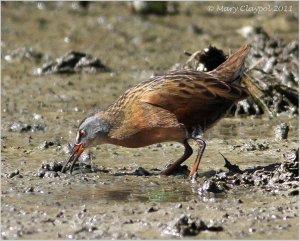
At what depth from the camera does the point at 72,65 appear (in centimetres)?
1432

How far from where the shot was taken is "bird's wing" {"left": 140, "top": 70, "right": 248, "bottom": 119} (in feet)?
28.8

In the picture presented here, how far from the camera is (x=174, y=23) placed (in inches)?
685

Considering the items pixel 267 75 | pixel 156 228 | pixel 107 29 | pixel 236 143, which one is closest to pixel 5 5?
pixel 107 29

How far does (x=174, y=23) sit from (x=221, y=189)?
9815 millimetres

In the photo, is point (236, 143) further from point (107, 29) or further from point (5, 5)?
point (5, 5)

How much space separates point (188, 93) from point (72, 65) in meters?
5.75

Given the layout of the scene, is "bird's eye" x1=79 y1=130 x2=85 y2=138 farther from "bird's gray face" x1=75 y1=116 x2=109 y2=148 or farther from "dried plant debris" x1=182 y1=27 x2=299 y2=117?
"dried plant debris" x1=182 y1=27 x2=299 y2=117

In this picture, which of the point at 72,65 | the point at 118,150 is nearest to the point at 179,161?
the point at 118,150

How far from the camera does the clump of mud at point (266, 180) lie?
25.9ft

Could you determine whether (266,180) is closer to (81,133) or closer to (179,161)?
(179,161)

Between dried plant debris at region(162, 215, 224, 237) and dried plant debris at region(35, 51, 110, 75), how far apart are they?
25.8 feet

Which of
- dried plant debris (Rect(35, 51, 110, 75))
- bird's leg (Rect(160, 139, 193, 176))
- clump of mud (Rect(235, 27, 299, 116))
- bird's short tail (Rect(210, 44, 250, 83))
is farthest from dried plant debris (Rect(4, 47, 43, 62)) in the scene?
bird's leg (Rect(160, 139, 193, 176))

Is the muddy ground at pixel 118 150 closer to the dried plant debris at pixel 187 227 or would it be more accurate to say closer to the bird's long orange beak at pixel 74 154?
the dried plant debris at pixel 187 227

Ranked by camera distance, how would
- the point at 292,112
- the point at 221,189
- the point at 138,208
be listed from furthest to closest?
the point at 292,112 → the point at 221,189 → the point at 138,208
